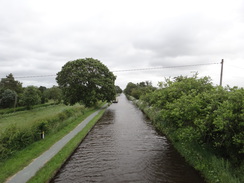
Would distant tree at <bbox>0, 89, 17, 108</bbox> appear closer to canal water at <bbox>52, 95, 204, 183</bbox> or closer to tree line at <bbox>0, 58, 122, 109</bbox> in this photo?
tree line at <bbox>0, 58, 122, 109</bbox>

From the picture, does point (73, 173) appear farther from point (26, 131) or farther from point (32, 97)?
point (32, 97)

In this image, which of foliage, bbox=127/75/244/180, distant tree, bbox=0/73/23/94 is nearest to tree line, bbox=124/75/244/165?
foliage, bbox=127/75/244/180

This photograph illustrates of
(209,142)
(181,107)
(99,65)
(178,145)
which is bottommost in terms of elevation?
(178,145)

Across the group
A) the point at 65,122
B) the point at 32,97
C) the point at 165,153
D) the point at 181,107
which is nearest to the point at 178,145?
the point at 165,153

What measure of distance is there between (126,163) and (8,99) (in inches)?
1922

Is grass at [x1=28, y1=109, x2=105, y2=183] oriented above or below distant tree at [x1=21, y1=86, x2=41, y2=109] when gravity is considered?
below

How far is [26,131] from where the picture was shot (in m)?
11.2

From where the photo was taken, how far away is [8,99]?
46625 millimetres

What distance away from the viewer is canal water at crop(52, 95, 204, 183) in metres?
7.95

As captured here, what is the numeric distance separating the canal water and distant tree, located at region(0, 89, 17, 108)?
4276 centimetres

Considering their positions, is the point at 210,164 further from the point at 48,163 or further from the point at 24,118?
the point at 24,118

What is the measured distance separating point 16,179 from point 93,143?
264 inches

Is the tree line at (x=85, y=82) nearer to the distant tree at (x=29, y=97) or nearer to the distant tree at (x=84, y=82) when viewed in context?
the distant tree at (x=84, y=82)

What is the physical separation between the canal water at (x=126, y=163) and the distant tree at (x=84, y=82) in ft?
66.1
